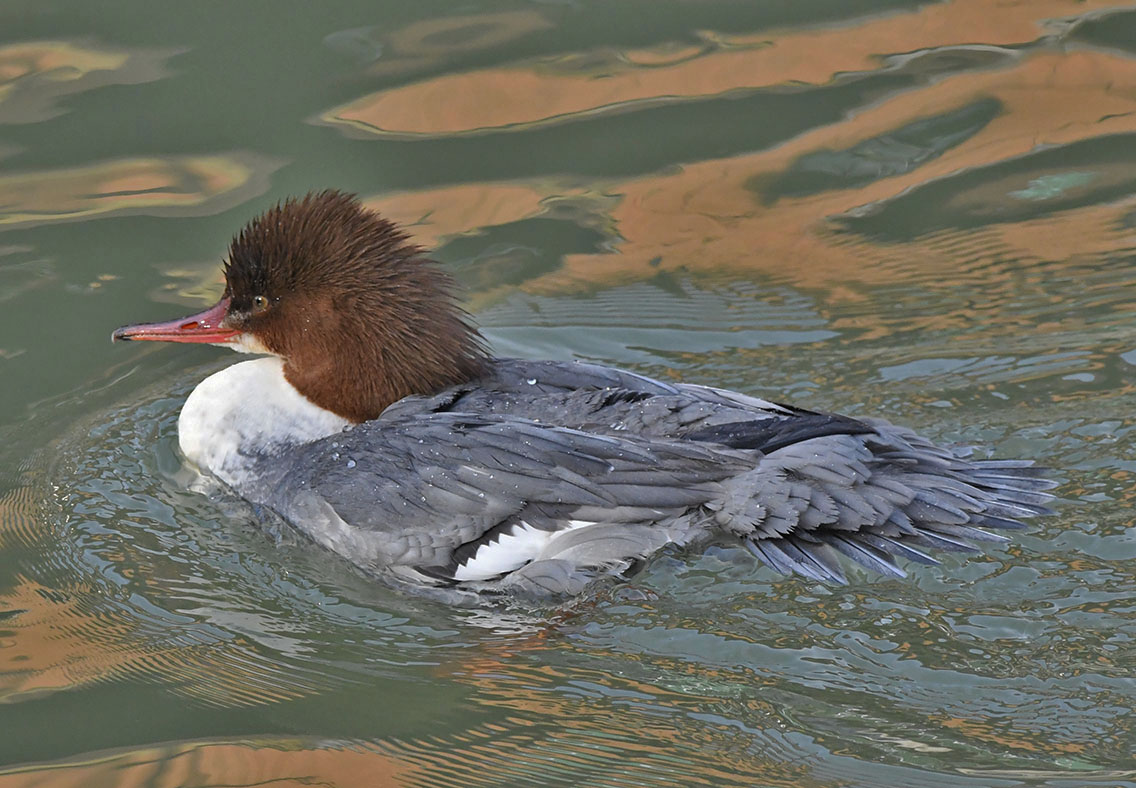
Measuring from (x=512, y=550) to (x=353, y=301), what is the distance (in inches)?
43.3

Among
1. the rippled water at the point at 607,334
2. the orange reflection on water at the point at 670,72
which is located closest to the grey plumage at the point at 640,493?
the rippled water at the point at 607,334

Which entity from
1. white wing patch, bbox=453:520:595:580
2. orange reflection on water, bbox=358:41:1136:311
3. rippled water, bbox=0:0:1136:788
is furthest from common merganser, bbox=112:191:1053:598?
orange reflection on water, bbox=358:41:1136:311

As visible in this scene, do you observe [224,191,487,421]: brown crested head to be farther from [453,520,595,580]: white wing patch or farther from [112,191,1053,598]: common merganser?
[453,520,595,580]: white wing patch

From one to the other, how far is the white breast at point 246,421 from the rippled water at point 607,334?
0.14m

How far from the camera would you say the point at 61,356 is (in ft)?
20.3

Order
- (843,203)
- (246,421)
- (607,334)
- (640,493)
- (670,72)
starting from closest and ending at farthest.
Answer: (640,493)
(246,421)
(607,334)
(843,203)
(670,72)

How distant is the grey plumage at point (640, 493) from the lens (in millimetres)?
4547

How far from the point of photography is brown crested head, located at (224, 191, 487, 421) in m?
5.14

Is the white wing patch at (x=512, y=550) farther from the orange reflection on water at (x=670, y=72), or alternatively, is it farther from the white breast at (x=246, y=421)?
the orange reflection on water at (x=670, y=72)

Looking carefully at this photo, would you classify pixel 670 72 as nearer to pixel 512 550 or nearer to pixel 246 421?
pixel 246 421

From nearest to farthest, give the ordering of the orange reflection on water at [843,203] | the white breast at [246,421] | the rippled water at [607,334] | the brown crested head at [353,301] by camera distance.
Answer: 1. the rippled water at [607,334]
2. the brown crested head at [353,301]
3. the white breast at [246,421]
4. the orange reflection on water at [843,203]

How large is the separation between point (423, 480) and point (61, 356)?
223 centimetres

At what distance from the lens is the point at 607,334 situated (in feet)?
21.0

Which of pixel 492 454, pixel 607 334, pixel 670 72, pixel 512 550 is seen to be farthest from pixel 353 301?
pixel 670 72
